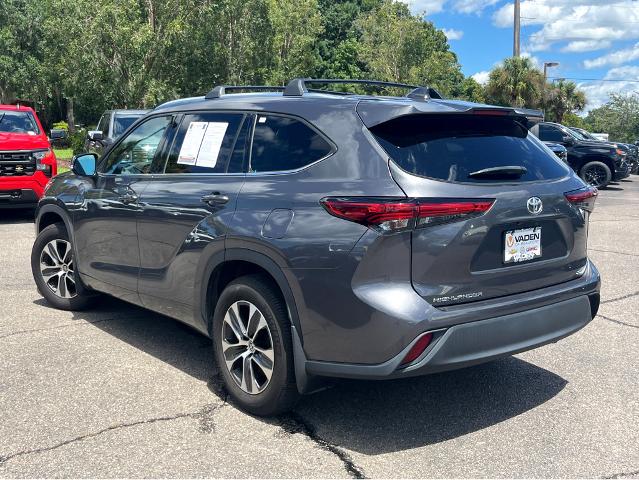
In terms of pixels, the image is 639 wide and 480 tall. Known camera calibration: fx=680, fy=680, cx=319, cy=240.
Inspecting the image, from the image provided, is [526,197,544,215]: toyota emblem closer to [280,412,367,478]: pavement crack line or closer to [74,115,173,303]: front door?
[280,412,367,478]: pavement crack line

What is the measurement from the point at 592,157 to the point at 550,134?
1354 mm

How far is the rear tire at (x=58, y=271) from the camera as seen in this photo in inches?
227

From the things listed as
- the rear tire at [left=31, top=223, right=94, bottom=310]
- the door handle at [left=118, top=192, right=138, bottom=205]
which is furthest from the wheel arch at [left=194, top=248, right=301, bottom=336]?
the rear tire at [left=31, top=223, right=94, bottom=310]

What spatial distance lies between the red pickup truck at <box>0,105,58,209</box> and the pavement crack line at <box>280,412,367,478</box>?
28.2 feet

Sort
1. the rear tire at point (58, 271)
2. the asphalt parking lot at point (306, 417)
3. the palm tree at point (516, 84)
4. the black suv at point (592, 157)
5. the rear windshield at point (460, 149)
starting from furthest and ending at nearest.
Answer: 1. the palm tree at point (516, 84)
2. the black suv at point (592, 157)
3. the rear tire at point (58, 271)
4. the rear windshield at point (460, 149)
5. the asphalt parking lot at point (306, 417)

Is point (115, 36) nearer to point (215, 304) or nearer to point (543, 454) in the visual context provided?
point (215, 304)

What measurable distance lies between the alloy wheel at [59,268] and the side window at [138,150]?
97 centimetres

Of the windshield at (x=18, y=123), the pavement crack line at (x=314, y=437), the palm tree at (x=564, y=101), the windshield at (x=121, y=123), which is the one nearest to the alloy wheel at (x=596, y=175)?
the windshield at (x=121, y=123)

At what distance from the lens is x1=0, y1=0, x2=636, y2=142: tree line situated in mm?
24438

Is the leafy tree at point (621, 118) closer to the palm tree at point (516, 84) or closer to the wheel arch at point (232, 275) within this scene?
the palm tree at point (516, 84)

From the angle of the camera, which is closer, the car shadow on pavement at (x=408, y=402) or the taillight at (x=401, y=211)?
the taillight at (x=401, y=211)

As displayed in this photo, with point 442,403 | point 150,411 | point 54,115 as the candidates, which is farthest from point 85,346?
point 54,115

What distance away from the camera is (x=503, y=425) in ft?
12.1

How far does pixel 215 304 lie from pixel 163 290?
555 millimetres
